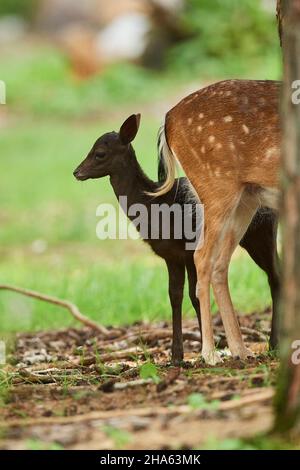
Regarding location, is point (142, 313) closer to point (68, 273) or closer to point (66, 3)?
point (68, 273)

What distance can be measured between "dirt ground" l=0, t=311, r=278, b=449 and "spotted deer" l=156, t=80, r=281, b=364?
0.45 m

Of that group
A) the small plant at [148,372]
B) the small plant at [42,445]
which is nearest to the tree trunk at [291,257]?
the small plant at [42,445]

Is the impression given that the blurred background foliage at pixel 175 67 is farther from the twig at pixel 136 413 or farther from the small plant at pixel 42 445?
the small plant at pixel 42 445

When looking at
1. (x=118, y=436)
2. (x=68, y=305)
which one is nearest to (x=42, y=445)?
(x=118, y=436)

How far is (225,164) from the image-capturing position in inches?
231

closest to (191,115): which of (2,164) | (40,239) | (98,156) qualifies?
(98,156)

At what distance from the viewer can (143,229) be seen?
6.19m

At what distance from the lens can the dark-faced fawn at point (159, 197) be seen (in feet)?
20.2

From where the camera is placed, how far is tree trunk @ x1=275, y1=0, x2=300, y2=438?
4172mm

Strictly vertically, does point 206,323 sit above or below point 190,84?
below

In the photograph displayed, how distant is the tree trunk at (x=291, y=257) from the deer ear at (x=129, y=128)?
1896mm

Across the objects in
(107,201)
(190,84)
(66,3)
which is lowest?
(107,201)

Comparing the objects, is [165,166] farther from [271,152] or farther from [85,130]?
[85,130]
